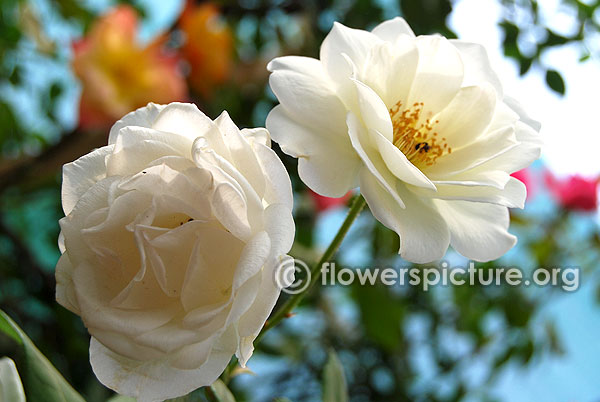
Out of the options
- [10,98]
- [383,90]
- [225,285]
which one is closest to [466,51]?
[383,90]

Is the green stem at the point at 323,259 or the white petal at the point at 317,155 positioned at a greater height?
the white petal at the point at 317,155

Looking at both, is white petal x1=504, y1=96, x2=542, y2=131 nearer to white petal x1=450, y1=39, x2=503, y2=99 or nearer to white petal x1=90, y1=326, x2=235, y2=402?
white petal x1=450, y1=39, x2=503, y2=99

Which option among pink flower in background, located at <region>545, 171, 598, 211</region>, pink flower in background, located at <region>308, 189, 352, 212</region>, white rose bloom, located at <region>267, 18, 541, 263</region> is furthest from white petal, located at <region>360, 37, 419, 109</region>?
pink flower in background, located at <region>545, 171, 598, 211</region>

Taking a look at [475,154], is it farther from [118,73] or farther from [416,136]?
[118,73]

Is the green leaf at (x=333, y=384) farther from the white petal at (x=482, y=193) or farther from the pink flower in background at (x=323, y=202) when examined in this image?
the pink flower in background at (x=323, y=202)

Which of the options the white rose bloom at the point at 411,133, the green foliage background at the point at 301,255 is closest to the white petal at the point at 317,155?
the white rose bloom at the point at 411,133

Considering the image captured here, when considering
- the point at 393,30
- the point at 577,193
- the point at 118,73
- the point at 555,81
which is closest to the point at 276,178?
the point at 393,30
